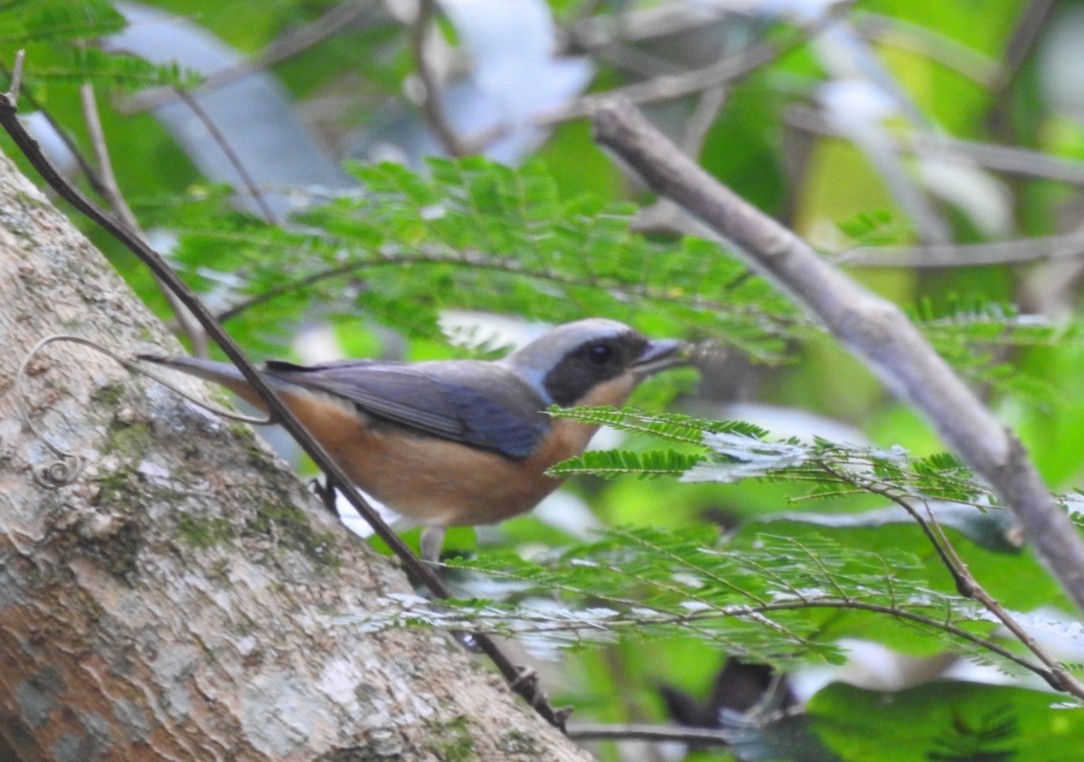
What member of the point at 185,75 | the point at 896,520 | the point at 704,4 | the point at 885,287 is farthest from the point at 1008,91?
the point at 185,75

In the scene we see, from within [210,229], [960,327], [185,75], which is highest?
[185,75]

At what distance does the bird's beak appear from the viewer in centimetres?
377

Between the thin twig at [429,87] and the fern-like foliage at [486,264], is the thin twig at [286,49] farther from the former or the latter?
the fern-like foliage at [486,264]

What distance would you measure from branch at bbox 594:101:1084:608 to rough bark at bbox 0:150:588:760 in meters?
0.89

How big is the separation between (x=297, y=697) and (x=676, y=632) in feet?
2.25

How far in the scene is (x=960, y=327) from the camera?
318 centimetres

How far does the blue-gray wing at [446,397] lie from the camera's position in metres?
3.33

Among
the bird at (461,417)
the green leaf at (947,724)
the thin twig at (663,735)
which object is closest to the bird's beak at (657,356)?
the bird at (461,417)

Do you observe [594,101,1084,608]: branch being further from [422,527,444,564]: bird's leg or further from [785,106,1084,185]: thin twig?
[785,106,1084,185]: thin twig

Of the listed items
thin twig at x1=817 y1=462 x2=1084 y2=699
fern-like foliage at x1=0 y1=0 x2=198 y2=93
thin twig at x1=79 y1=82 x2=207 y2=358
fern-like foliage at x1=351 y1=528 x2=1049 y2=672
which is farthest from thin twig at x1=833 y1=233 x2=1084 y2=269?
thin twig at x1=817 y1=462 x2=1084 y2=699

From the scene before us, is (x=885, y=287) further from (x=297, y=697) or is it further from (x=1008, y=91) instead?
(x=297, y=697)

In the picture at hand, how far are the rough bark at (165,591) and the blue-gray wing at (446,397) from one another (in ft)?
2.98

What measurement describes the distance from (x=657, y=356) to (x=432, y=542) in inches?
35.3

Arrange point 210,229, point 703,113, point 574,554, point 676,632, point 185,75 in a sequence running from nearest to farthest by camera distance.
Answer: point 676,632 < point 574,554 < point 185,75 < point 210,229 < point 703,113
